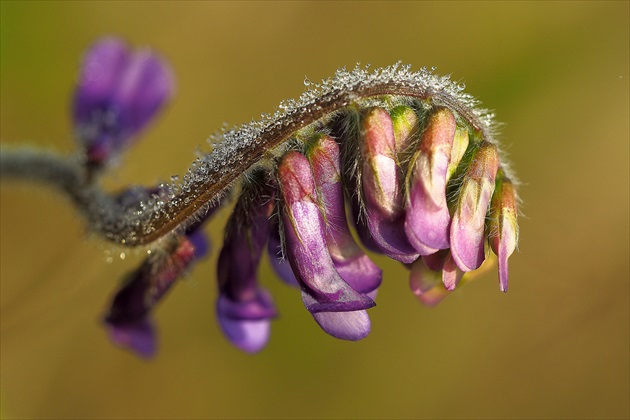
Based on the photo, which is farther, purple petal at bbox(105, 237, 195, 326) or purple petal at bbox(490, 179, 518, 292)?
purple petal at bbox(105, 237, 195, 326)

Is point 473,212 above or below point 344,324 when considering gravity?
above

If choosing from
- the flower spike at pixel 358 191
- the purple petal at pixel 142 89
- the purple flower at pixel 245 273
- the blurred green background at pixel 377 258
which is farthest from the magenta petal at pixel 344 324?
the blurred green background at pixel 377 258

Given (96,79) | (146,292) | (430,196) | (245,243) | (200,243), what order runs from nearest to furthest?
(430,196) → (245,243) → (146,292) → (200,243) → (96,79)

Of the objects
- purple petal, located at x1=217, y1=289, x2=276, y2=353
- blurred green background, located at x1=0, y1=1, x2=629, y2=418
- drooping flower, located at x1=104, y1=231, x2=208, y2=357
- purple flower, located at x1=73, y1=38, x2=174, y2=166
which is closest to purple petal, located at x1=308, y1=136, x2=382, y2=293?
purple petal, located at x1=217, y1=289, x2=276, y2=353

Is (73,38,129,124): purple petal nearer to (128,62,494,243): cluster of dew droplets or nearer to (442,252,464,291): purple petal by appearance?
(128,62,494,243): cluster of dew droplets

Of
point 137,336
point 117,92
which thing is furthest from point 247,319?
point 117,92

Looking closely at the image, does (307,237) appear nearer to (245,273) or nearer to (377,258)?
(245,273)

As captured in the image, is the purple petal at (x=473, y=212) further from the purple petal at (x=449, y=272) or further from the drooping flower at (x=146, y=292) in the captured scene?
the drooping flower at (x=146, y=292)

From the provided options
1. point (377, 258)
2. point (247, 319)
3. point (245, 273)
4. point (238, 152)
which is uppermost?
point (377, 258)
